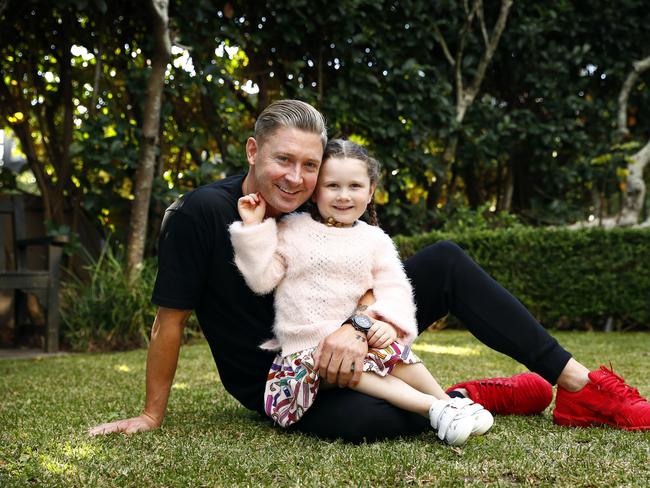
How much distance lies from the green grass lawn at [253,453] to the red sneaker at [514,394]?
0.06 metres

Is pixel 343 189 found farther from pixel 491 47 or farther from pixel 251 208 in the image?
pixel 491 47

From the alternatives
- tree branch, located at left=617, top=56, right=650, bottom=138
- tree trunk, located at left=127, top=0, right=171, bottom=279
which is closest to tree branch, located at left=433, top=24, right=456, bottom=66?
tree branch, located at left=617, top=56, right=650, bottom=138

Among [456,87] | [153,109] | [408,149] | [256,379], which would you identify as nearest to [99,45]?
[153,109]

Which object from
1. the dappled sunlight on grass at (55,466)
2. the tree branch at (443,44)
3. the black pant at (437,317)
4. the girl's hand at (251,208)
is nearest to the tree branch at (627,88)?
the tree branch at (443,44)

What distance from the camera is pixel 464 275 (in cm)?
236

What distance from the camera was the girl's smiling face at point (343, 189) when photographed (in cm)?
234

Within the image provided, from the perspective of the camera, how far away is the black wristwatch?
2.14m

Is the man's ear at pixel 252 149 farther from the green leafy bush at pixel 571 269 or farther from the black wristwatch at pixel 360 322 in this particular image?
the green leafy bush at pixel 571 269

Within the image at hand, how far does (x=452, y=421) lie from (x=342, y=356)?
0.36 metres

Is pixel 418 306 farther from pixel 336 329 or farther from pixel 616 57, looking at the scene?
pixel 616 57

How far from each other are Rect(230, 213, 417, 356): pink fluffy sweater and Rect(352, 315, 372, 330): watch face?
0.07m

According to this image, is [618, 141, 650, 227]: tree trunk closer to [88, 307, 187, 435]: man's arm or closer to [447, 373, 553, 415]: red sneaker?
[447, 373, 553, 415]: red sneaker

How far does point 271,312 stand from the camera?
7.72 feet

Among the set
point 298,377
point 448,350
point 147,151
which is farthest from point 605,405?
point 147,151
